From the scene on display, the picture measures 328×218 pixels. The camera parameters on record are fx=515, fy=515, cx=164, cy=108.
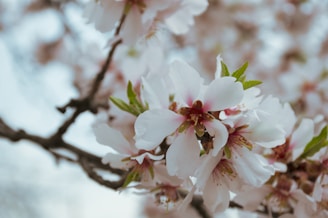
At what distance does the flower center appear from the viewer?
0.79 meters

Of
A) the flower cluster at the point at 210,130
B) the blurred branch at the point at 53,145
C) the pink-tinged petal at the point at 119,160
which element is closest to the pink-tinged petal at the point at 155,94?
the flower cluster at the point at 210,130

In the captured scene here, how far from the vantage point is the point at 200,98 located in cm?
80

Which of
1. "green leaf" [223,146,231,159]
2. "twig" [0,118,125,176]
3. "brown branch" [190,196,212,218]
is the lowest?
"brown branch" [190,196,212,218]

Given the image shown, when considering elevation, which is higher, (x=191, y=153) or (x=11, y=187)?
(x=191, y=153)

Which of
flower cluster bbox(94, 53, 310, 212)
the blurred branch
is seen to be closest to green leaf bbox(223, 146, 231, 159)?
flower cluster bbox(94, 53, 310, 212)

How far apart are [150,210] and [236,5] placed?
48.1 inches

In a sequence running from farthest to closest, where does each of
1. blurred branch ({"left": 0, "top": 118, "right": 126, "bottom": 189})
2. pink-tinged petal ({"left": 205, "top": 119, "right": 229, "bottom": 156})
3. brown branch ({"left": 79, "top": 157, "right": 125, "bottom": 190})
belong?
blurred branch ({"left": 0, "top": 118, "right": 126, "bottom": 189}), brown branch ({"left": 79, "top": 157, "right": 125, "bottom": 190}), pink-tinged petal ({"left": 205, "top": 119, "right": 229, "bottom": 156})

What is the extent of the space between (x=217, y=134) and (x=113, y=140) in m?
0.20

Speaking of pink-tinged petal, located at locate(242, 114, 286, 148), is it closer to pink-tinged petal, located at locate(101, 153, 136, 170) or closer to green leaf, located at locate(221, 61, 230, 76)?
green leaf, located at locate(221, 61, 230, 76)

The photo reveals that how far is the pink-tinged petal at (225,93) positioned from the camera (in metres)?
0.75

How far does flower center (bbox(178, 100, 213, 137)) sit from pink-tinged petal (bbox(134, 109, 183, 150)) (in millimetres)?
33

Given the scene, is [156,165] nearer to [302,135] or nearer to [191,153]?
[191,153]

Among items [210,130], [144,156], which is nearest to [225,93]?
[210,130]

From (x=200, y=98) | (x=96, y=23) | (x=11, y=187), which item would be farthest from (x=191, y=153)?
(x=11, y=187)
